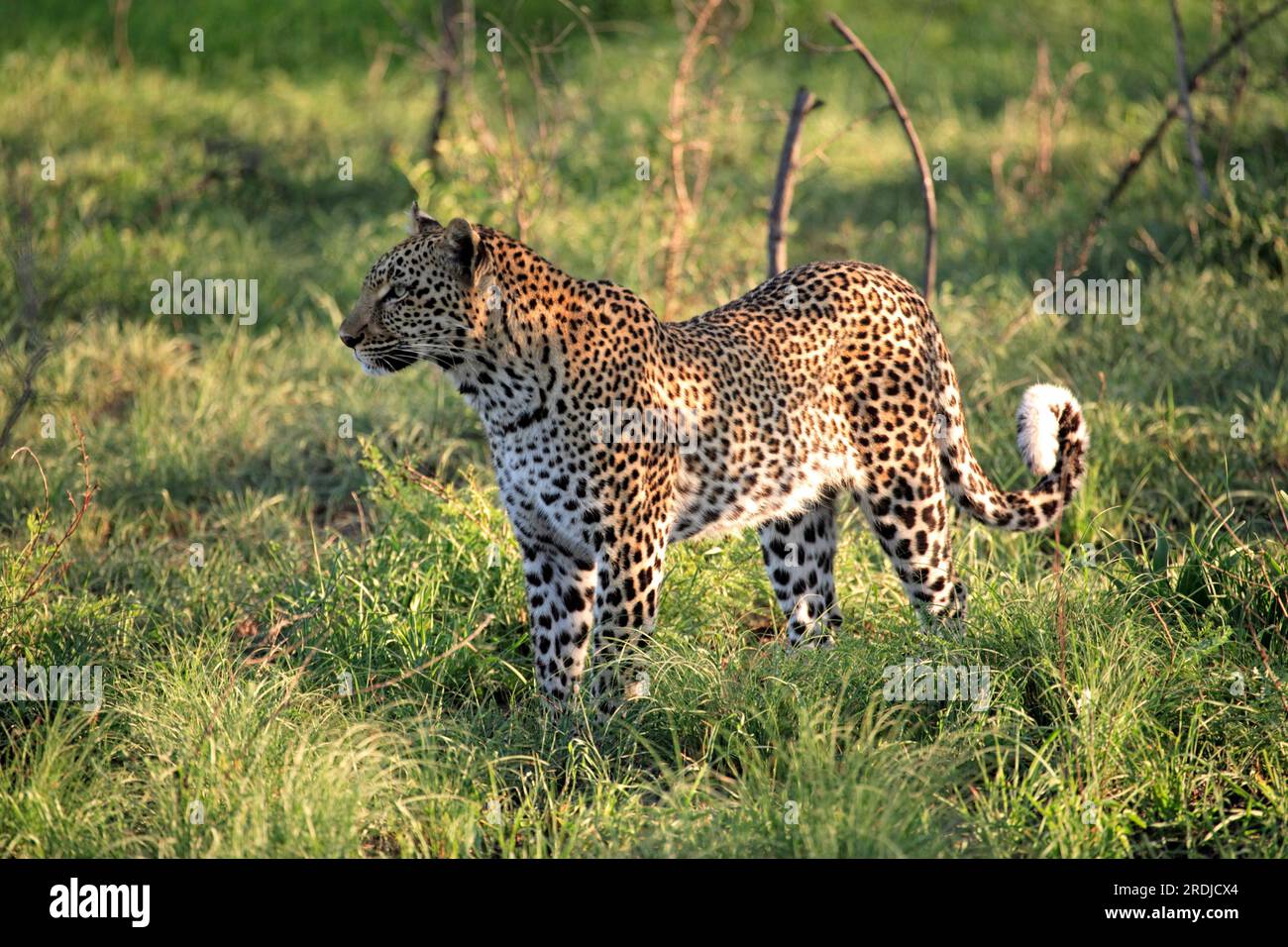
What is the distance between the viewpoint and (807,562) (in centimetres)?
566

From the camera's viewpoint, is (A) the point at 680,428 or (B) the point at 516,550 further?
(B) the point at 516,550

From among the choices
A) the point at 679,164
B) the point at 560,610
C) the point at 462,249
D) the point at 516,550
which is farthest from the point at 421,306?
the point at 679,164

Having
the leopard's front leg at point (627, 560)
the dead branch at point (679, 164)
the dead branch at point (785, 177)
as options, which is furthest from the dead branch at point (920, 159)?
the leopard's front leg at point (627, 560)

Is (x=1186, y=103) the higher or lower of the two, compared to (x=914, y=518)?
higher

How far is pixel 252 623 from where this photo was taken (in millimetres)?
5742

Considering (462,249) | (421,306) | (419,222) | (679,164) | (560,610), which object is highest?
(679,164)

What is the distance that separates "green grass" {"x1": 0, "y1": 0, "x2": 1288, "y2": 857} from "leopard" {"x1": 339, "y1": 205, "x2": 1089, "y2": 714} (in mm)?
280

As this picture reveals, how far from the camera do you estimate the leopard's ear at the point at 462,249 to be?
15.5 ft

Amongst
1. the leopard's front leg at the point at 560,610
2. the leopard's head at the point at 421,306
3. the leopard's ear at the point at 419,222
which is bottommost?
the leopard's front leg at the point at 560,610

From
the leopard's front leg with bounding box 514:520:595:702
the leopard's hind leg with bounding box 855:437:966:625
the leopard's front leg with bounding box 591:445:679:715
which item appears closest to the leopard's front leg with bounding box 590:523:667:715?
the leopard's front leg with bounding box 591:445:679:715

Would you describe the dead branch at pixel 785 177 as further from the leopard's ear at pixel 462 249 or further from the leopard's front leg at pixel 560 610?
the leopard's ear at pixel 462 249

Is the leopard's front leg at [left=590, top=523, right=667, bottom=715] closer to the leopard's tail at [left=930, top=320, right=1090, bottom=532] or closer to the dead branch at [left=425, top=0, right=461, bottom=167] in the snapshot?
the leopard's tail at [left=930, top=320, right=1090, bottom=532]

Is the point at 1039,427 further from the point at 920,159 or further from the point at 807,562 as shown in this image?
the point at 920,159

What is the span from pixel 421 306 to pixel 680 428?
3.21 ft
